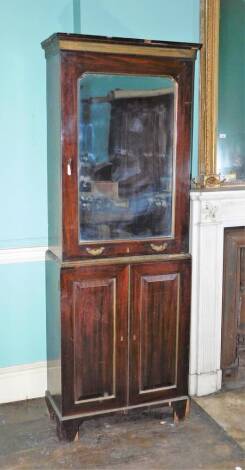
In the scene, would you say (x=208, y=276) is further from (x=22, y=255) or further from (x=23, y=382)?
(x=23, y=382)

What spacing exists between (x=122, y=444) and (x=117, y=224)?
1037 millimetres

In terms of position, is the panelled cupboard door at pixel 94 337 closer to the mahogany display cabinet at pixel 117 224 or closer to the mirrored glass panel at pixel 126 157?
the mahogany display cabinet at pixel 117 224

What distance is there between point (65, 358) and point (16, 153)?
106 cm

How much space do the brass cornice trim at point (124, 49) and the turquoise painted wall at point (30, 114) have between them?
1.51 feet

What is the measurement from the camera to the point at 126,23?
9.19ft

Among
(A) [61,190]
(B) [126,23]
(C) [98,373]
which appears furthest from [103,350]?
(B) [126,23]

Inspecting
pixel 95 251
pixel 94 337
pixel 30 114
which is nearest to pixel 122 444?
pixel 94 337

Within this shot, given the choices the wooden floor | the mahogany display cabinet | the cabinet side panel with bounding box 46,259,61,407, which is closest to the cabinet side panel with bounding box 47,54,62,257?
the mahogany display cabinet

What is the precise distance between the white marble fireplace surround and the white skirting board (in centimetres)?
84

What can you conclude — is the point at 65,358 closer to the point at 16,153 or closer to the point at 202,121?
the point at 16,153

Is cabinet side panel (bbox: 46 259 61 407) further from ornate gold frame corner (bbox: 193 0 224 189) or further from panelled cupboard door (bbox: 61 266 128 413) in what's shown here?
ornate gold frame corner (bbox: 193 0 224 189)

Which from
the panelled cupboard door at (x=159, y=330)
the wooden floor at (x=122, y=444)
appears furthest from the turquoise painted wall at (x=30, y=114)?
the panelled cupboard door at (x=159, y=330)

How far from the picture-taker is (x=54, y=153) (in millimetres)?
2494

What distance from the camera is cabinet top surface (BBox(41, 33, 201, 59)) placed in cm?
223
